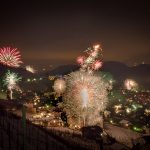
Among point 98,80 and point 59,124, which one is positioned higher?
point 98,80

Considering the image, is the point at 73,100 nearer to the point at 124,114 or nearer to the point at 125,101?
the point at 124,114

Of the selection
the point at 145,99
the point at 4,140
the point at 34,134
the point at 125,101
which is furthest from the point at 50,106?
the point at 145,99

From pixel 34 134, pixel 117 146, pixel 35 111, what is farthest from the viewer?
pixel 35 111

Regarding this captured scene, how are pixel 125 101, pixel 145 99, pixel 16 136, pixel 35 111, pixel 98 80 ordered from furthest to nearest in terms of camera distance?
pixel 145 99
pixel 125 101
pixel 35 111
pixel 98 80
pixel 16 136

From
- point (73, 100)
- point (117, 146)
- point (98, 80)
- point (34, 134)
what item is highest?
point (98, 80)

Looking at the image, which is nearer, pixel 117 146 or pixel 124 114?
pixel 117 146

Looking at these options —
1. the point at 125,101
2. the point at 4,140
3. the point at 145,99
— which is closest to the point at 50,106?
the point at 4,140

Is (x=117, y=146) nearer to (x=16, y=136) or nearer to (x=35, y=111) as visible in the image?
(x=16, y=136)
